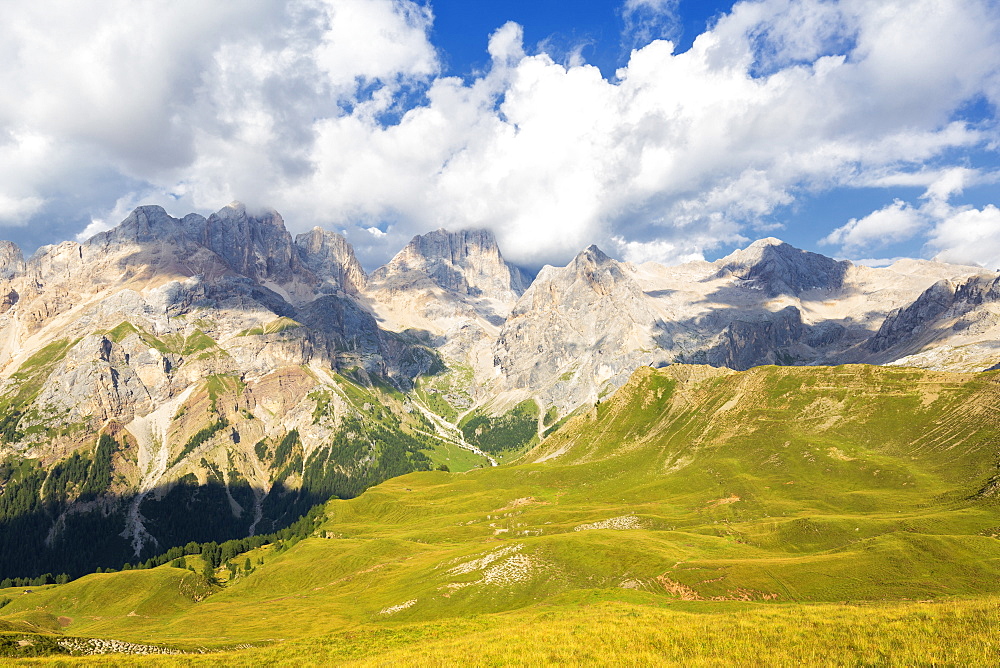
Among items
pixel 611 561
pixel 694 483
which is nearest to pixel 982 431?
pixel 694 483

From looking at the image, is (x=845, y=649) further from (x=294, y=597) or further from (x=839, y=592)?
(x=294, y=597)

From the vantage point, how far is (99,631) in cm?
11188

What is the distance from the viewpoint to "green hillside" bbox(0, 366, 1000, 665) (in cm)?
3050

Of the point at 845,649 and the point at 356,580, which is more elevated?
the point at 845,649

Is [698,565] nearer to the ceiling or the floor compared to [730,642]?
nearer to the floor

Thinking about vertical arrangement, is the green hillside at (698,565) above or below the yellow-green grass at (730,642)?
below

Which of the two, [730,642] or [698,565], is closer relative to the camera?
[730,642]

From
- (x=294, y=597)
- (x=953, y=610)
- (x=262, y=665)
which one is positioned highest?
(x=953, y=610)

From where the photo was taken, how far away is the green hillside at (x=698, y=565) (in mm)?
30500

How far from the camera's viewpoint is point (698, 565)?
73.4 meters

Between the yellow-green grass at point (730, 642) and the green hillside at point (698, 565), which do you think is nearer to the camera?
the yellow-green grass at point (730, 642)

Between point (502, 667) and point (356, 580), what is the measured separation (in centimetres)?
10992

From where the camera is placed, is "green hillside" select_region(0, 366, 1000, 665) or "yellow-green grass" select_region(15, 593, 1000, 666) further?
"green hillside" select_region(0, 366, 1000, 665)

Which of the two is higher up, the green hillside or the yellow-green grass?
the yellow-green grass
